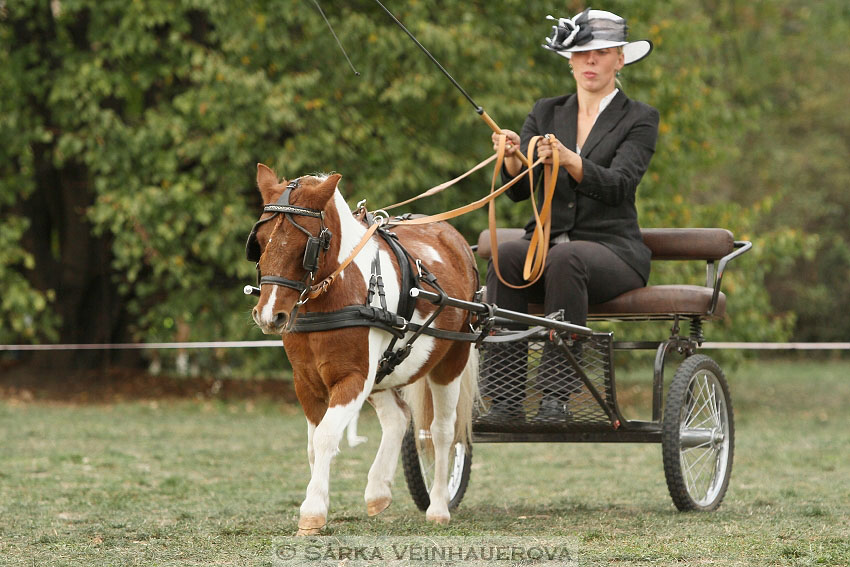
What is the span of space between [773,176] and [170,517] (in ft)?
76.6

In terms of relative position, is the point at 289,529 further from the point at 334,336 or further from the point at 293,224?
the point at 293,224

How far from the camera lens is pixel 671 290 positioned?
5961mm

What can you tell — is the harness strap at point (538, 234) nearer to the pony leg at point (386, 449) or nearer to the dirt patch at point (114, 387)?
the pony leg at point (386, 449)

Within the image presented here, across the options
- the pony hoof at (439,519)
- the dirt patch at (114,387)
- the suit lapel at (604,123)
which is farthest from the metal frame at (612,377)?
the dirt patch at (114,387)

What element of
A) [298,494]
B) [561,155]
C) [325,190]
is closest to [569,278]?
[561,155]

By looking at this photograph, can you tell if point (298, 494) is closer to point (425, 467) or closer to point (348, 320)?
point (425, 467)

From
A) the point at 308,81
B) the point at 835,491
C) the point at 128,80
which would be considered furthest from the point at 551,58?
the point at 835,491

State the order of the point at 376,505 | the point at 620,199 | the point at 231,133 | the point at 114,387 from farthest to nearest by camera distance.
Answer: the point at 114,387, the point at 231,133, the point at 620,199, the point at 376,505

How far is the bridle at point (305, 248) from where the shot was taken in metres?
4.38

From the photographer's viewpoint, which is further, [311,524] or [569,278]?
[569,278]

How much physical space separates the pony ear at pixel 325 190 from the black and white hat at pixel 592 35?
1886 mm

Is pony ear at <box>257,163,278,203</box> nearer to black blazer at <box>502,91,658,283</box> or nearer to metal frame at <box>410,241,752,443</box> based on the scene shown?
metal frame at <box>410,241,752,443</box>

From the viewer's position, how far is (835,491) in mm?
6953

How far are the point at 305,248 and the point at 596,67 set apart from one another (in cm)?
226
